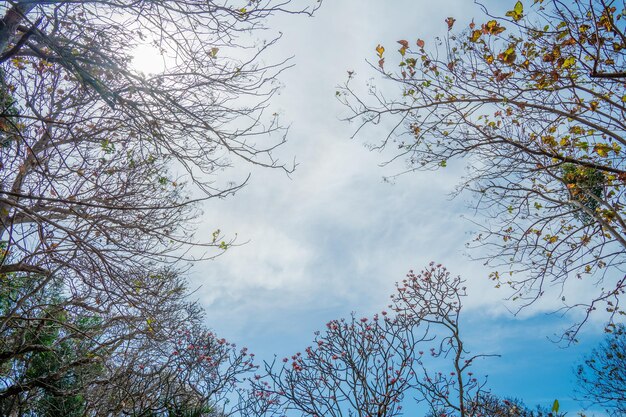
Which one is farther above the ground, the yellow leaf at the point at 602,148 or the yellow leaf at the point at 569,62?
the yellow leaf at the point at 569,62

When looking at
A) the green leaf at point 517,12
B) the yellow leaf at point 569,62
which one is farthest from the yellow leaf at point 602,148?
the green leaf at point 517,12

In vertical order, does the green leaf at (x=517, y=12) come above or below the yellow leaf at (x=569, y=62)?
below


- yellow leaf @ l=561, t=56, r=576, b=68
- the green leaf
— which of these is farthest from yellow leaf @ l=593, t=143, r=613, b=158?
the green leaf

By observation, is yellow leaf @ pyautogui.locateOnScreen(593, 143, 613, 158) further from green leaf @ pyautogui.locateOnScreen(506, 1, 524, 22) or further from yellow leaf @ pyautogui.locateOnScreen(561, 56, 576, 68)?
green leaf @ pyautogui.locateOnScreen(506, 1, 524, 22)

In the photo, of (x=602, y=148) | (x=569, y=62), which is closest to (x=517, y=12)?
(x=569, y=62)

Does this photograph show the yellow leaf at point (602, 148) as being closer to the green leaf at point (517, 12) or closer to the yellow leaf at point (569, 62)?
the yellow leaf at point (569, 62)

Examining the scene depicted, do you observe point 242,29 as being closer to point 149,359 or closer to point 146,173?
point 146,173

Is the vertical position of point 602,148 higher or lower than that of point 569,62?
lower

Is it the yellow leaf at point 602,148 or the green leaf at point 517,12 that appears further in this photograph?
the yellow leaf at point 602,148

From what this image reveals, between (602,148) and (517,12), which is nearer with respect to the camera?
(517,12)

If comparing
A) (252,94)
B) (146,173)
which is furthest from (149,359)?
(252,94)

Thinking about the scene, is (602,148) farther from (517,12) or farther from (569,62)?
(517,12)

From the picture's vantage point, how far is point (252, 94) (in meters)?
4.04

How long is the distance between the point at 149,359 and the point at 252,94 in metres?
8.56
